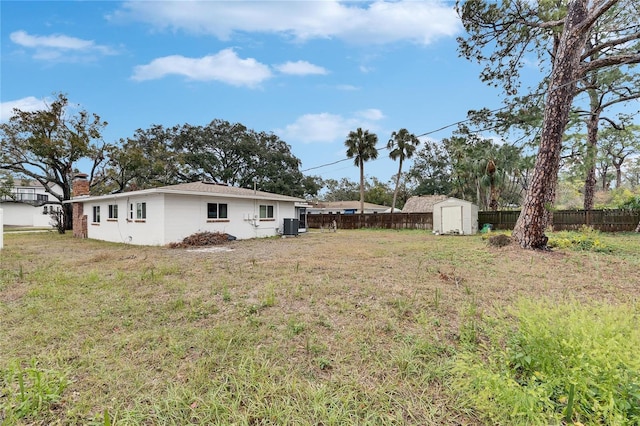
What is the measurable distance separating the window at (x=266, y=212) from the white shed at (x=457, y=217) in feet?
31.4

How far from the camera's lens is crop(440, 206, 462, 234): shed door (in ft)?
53.1

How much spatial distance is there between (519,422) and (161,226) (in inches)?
472

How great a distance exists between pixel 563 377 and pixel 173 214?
12.0 m

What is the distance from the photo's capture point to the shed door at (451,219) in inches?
637

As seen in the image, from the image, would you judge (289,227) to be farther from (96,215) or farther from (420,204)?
(420,204)

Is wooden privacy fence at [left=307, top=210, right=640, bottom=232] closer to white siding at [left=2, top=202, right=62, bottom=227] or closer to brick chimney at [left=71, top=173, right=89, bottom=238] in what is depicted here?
brick chimney at [left=71, top=173, right=89, bottom=238]

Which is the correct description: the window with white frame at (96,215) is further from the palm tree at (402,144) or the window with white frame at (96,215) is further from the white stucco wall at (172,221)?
the palm tree at (402,144)

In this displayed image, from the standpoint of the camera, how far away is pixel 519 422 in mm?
1776

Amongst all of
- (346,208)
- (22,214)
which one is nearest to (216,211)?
(346,208)

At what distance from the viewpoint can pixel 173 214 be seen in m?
11.5

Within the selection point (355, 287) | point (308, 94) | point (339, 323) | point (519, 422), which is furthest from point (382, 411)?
point (308, 94)

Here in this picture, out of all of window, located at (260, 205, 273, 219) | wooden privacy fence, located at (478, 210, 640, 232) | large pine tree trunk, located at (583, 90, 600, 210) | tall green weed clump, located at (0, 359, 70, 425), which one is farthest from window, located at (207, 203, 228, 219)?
large pine tree trunk, located at (583, 90, 600, 210)

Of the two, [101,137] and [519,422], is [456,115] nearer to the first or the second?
[519,422]

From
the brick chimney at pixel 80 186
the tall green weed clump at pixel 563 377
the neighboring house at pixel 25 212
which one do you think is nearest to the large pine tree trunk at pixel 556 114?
the tall green weed clump at pixel 563 377
